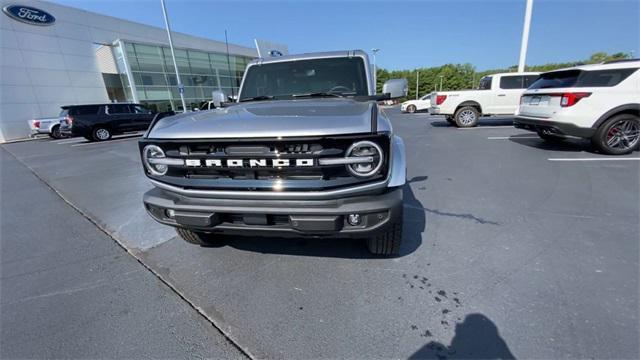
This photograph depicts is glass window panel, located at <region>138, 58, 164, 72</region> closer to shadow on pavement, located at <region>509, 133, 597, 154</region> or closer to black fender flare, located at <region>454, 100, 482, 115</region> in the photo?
black fender flare, located at <region>454, 100, 482, 115</region>

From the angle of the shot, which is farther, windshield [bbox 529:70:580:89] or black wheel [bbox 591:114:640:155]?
windshield [bbox 529:70:580:89]

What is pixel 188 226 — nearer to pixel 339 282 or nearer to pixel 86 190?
pixel 339 282

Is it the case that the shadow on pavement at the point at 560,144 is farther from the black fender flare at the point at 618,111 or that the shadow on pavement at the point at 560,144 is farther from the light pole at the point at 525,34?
the light pole at the point at 525,34

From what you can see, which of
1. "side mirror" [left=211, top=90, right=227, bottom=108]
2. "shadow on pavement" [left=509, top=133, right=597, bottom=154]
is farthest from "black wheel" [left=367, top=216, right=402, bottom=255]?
"shadow on pavement" [left=509, top=133, right=597, bottom=154]

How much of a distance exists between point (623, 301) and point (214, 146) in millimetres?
2976

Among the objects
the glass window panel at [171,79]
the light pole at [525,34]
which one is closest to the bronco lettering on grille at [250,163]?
the light pole at [525,34]

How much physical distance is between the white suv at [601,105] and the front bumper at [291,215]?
5.62 meters

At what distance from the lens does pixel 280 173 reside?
1831mm

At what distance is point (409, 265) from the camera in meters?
2.31

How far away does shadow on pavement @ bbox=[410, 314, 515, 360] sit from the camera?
4.91 feet

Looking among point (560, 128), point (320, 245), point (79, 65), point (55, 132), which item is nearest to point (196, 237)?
point (320, 245)

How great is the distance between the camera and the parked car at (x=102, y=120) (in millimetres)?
12467

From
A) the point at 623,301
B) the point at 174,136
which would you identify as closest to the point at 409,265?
the point at 623,301

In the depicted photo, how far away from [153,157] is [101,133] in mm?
14614
